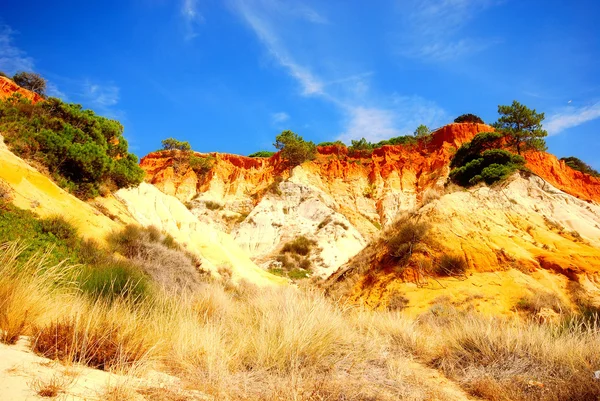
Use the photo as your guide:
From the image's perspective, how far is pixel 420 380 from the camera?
160 inches

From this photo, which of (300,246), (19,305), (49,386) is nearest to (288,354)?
(49,386)

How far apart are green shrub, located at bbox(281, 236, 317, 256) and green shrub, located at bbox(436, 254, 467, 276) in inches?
912

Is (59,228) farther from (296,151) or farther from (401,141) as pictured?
(401,141)

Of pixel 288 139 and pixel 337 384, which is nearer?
pixel 337 384

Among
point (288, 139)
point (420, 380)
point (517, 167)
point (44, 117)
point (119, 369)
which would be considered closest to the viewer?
point (119, 369)

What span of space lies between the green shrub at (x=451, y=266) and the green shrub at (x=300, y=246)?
2316cm

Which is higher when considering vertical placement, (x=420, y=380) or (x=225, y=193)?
(x=225, y=193)

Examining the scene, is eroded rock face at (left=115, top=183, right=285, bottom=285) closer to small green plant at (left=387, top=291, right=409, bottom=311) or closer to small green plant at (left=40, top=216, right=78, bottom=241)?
small green plant at (left=40, top=216, right=78, bottom=241)

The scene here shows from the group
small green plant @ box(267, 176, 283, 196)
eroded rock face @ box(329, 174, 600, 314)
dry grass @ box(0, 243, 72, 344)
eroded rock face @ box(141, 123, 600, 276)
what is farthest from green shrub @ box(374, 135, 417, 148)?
dry grass @ box(0, 243, 72, 344)

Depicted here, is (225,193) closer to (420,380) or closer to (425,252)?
(425,252)

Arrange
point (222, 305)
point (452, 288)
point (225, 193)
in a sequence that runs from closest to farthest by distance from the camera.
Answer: point (222, 305), point (452, 288), point (225, 193)

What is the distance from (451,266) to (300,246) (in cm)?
2414

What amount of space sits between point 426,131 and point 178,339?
57609 mm

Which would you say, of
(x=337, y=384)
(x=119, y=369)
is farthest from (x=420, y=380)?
(x=119, y=369)
